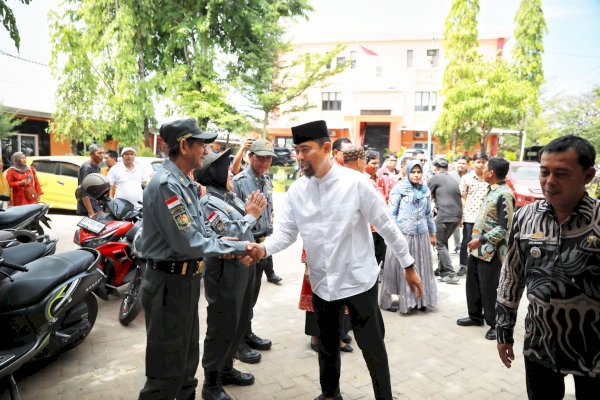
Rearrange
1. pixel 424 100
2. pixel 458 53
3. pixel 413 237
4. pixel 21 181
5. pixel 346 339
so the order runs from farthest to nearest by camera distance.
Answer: pixel 424 100
pixel 458 53
pixel 21 181
pixel 413 237
pixel 346 339

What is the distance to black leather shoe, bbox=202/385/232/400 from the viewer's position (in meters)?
2.92

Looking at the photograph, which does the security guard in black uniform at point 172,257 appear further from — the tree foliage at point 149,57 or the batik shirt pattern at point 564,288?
the tree foliage at point 149,57

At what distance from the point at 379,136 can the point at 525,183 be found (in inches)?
774

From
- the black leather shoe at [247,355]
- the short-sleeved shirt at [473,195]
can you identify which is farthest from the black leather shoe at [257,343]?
the short-sleeved shirt at [473,195]

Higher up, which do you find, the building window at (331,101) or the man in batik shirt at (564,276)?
the building window at (331,101)

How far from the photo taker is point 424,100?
30.3 metres

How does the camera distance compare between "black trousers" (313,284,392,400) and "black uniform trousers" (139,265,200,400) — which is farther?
"black trousers" (313,284,392,400)

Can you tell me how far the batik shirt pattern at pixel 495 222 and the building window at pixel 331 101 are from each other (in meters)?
27.9

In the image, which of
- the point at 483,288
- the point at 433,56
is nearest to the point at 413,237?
the point at 483,288

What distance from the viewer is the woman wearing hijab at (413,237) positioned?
16.2 feet

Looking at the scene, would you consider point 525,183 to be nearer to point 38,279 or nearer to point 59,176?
point 38,279

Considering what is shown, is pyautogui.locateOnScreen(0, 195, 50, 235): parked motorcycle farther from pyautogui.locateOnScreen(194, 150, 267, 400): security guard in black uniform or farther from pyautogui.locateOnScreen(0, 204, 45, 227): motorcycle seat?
pyautogui.locateOnScreen(194, 150, 267, 400): security guard in black uniform

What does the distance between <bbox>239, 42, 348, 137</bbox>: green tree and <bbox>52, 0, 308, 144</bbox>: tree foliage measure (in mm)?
591

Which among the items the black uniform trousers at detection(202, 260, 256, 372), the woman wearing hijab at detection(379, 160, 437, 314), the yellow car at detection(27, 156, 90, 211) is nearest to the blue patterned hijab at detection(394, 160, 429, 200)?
the woman wearing hijab at detection(379, 160, 437, 314)
